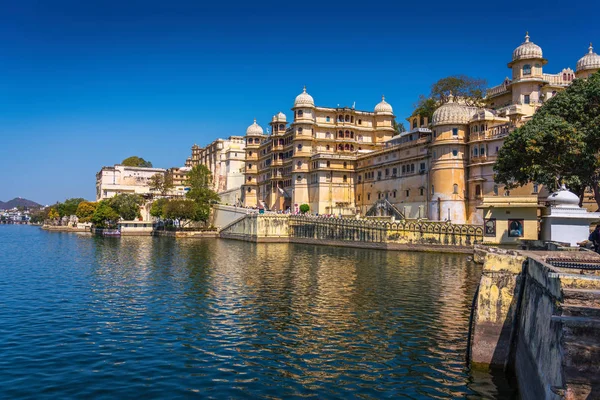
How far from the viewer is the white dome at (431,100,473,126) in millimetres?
60031

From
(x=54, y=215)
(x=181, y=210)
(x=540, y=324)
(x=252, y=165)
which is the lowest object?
(x=540, y=324)

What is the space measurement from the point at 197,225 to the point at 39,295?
69381 mm

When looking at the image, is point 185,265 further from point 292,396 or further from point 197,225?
point 197,225

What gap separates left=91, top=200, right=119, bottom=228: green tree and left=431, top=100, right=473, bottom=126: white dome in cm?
7162

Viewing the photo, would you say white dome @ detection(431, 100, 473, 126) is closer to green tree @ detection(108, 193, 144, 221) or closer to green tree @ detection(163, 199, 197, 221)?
green tree @ detection(163, 199, 197, 221)

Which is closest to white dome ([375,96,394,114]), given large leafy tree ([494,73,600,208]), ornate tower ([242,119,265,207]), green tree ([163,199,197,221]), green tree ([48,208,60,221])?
ornate tower ([242,119,265,207])

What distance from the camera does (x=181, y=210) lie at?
294ft

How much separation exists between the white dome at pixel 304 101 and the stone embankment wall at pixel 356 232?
21481 millimetres

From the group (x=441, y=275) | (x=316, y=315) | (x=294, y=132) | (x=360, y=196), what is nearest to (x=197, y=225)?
(x=294, y=132)

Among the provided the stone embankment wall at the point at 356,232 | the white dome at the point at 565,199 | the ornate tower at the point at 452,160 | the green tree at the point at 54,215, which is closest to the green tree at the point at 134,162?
the green tree at the point at 54,215

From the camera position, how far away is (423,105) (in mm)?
85312

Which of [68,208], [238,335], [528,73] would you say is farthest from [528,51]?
[68,208]

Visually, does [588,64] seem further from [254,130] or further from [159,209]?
[159,209]

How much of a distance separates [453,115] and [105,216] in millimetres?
75092
